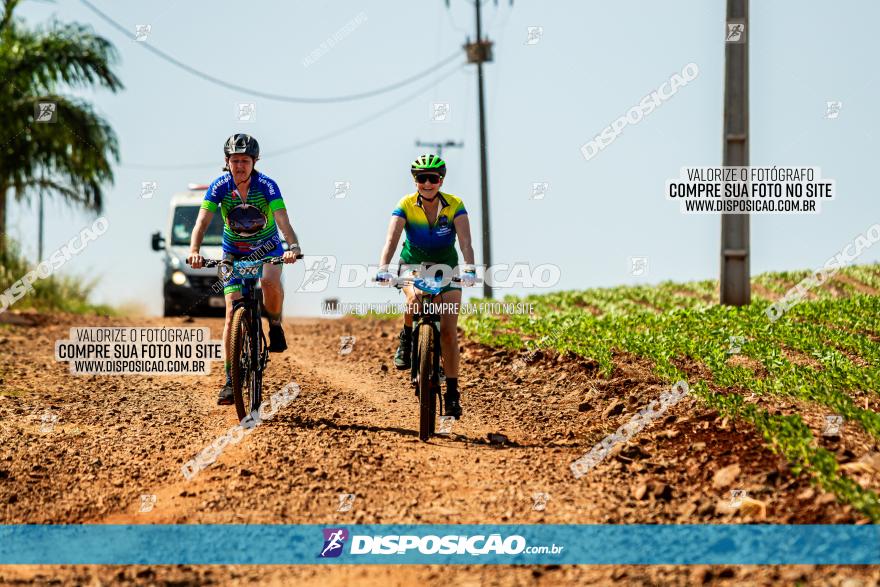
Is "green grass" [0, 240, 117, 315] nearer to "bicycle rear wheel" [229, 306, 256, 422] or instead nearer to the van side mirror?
the van side mirror

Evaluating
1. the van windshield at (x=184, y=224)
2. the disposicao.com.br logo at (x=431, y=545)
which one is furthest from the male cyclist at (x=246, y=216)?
the van windshield at (x=184, y=224)

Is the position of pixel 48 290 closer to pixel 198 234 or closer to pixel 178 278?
pixel 178 278

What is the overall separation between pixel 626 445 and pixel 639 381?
247 centimetres

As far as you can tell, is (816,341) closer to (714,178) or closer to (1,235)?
(714,178)

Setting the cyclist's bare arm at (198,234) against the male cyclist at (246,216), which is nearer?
the cyclist's bare arm at (198,234)

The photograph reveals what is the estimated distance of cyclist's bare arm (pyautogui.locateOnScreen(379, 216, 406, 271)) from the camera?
8.54m

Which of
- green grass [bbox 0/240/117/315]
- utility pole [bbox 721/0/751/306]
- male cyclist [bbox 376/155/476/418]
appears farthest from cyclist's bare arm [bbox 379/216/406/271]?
green grass [bbox 0/240/117/315]

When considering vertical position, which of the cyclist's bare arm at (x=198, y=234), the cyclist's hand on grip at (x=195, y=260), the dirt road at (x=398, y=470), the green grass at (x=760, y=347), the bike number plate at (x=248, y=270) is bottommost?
the dirt road at (x=398, y=470)

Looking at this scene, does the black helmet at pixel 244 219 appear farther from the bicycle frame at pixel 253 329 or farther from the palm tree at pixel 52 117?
the palm tree at pixel 52 117

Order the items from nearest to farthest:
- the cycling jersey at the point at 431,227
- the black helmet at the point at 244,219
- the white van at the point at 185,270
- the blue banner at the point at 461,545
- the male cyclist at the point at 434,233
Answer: the blue banner at the point at 461,545 < the male cyclist at the point at 434,233 < the cycling jersey at the point at 431,227 < the black helmet at the point at 244,219 < the white van at the point at 185,270

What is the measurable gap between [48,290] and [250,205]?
17250mm

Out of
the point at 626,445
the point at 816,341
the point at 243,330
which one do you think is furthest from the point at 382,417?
the point at 816,341

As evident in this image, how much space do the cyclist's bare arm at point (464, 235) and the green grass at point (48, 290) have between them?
1715 cm

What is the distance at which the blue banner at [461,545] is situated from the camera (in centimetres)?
564
